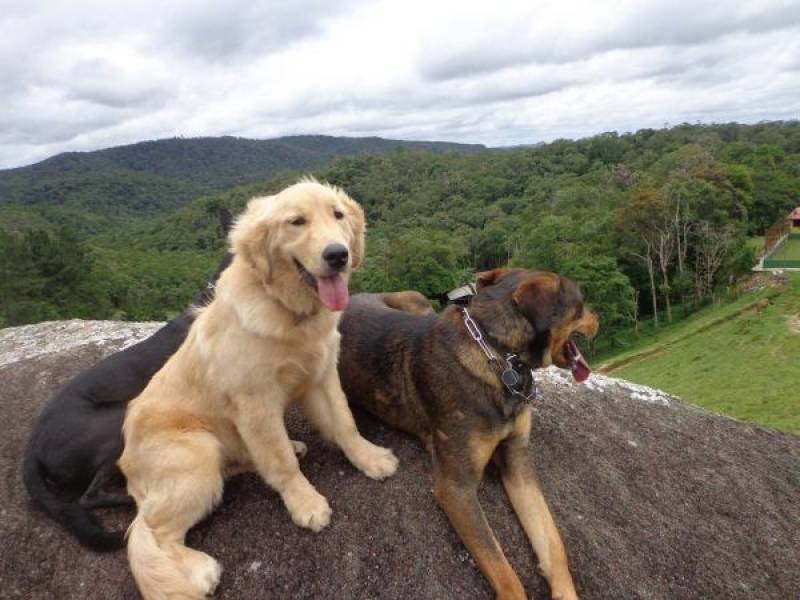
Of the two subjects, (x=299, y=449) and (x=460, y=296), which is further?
(x=299, y=449)

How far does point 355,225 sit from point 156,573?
2.88m

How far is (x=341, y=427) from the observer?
471 cm

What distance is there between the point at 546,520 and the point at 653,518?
1.59 m

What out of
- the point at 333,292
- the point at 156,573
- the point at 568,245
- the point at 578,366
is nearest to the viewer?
the point at 156,573

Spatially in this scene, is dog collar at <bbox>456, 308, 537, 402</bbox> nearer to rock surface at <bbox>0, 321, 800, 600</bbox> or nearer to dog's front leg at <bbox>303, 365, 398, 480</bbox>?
rock surface at <bbox>0, 321, 800, 600</bbox>

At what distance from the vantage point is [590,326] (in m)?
4.52

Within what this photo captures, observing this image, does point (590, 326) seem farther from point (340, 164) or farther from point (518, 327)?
point (340, 164)

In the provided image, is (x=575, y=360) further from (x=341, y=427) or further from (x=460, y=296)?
(x=341, y=427)

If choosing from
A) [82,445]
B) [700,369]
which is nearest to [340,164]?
[700,369]

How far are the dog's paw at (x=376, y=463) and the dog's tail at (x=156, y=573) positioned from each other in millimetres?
1608

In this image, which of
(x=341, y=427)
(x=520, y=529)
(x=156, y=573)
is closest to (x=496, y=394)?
(x=520, y=529)

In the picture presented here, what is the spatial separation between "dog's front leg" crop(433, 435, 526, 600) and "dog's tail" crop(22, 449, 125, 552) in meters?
2.67

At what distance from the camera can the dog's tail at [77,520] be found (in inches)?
171

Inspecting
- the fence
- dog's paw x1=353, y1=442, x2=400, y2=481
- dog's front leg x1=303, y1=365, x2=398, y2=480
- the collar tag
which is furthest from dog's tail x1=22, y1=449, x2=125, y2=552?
the fence
